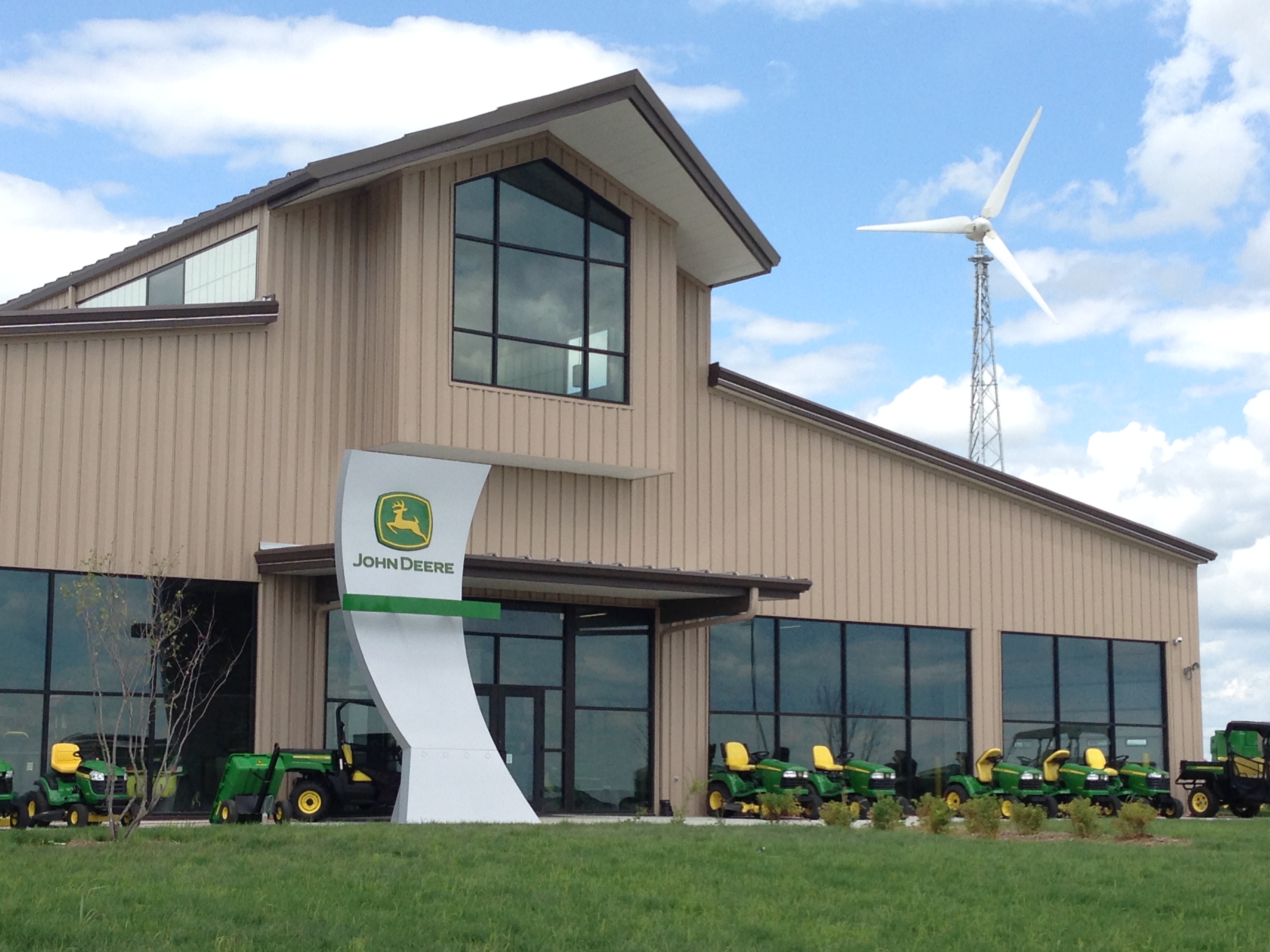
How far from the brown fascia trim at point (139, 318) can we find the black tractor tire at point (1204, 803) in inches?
785

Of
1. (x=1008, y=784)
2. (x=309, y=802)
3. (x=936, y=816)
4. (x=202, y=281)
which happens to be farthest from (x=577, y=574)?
(x=1008, y=784)

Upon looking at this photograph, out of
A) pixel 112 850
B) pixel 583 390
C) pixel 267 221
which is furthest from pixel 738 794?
pixel 112 850

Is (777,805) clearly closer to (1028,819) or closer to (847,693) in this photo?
(1028,819)

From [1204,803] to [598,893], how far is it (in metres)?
21.9

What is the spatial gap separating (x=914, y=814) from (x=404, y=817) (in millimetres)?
12366

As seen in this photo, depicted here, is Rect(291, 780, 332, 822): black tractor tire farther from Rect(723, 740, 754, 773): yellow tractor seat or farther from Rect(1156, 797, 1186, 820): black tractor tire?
Rect(1156, 797, 1186, 820): black tractor tire

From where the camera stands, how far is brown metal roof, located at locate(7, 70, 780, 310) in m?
23.1

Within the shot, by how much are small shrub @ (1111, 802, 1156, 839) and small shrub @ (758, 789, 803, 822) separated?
494 centimetres

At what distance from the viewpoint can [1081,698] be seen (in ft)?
105

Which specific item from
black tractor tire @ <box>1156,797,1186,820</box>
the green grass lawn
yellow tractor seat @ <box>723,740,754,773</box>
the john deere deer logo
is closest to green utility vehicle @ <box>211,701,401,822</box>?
the john deere deer logo

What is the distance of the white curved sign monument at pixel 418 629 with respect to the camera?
63.5ft

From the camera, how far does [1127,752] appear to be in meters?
32.3

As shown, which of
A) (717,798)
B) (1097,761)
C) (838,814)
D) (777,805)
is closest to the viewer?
(838,814)

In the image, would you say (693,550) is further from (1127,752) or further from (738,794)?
(1127,752)
